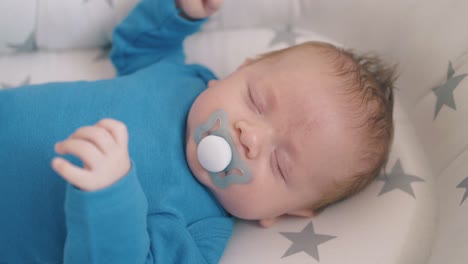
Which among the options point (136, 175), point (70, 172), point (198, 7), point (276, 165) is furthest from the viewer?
point (198, 7)

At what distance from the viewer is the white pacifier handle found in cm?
92

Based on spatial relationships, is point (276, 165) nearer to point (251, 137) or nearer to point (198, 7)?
point (251, 137)

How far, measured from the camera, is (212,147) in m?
0.92

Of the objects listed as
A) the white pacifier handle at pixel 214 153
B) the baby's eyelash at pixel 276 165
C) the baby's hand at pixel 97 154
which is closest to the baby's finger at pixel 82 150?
the baby's hand at pixel 97 154

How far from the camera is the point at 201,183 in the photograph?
1031mm

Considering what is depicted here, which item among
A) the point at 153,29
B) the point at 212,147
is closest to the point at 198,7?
the point at 153,29

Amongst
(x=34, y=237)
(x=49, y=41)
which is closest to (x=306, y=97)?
(x=34, y=237)

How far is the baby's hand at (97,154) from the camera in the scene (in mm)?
713

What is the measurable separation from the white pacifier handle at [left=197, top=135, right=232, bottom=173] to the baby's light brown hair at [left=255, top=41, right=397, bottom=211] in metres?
0.22

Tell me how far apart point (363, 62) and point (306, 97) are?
9.0 inches

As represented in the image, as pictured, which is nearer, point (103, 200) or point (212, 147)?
point (103, 200)

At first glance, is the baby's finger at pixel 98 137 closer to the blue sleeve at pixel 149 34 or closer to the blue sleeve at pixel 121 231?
the blue sleeve at pixel 121 231

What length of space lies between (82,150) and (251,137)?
311mm

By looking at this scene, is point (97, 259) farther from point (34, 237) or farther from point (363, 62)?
point (363, 62)
